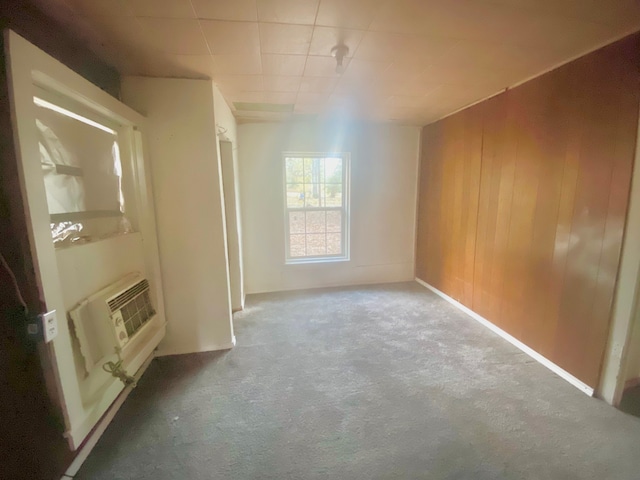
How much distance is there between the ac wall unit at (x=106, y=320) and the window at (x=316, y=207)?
7.63ft

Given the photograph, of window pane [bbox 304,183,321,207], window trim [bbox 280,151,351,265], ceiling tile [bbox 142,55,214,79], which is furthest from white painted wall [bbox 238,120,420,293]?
ceiling tile [bbox 142,55,214,79]

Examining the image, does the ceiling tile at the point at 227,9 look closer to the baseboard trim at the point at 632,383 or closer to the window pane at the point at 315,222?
the window pane at the point at 315,222

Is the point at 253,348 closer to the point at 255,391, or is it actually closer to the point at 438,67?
the point at 255,391

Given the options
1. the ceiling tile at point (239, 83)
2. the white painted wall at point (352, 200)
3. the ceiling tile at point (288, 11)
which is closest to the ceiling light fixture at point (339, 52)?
the ceiling tile at point (288, 11)

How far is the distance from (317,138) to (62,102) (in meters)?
2.80

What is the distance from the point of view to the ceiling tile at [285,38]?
5.00 ft

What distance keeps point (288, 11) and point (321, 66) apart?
0.65 m

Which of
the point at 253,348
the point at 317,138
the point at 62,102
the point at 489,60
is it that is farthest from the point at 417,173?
the point at 62,102

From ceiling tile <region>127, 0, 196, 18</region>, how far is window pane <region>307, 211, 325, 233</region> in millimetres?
2778

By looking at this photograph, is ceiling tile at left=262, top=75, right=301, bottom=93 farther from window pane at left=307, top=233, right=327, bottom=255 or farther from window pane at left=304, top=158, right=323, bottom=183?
window pane at left=307, top=233, right=327, bottom=255

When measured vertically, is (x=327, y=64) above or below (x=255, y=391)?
above

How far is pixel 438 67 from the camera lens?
202 cm

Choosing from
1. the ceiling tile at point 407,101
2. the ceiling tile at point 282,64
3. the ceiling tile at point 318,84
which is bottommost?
the ceiling tile at point 282,64

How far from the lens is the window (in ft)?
12.7
